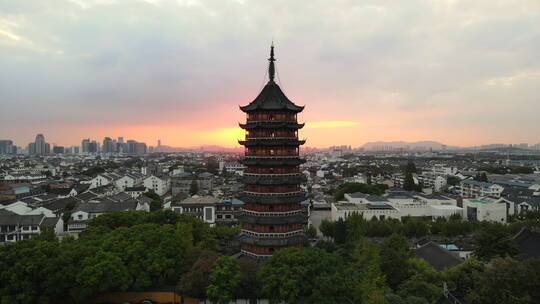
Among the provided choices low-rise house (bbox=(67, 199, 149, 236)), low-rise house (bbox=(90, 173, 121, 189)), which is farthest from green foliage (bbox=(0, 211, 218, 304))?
low-rise house (bbox=(90, 173, 121, 189))

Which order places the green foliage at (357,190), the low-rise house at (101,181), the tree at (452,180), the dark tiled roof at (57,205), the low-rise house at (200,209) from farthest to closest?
the tree at (452,180)
the low-rise house at (101,181)
the green foliage at (357,190)
the dark tiled roof at (57,205)
the low-rise house at (200,209)

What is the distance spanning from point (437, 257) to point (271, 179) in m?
16.2

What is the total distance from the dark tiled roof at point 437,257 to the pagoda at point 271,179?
11290 millimetres

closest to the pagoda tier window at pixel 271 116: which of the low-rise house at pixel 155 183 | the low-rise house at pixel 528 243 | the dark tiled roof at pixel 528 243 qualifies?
the low-rise house at pixel 528 243

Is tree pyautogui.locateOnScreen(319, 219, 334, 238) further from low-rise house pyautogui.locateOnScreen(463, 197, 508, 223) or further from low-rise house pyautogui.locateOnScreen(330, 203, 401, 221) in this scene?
low-rise house pyautogui.locateOnScreen(463, 197, 508, 223)

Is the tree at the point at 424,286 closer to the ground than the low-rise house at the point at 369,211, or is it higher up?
higher up

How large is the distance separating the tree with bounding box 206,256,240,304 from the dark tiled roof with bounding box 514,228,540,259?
2331 cm

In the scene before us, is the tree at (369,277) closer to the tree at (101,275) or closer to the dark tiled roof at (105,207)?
the tree at (101,275)

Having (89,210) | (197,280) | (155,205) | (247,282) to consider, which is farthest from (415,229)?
(89,210)

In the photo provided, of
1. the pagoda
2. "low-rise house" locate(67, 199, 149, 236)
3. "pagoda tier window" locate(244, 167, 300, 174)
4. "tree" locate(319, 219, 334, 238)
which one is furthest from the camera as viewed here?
"low-rise house" locate(67, 199, 149, 236)

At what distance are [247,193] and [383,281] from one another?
39.8 ft

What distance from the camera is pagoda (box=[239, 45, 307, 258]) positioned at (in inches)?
1161

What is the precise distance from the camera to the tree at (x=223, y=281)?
75.2 ft

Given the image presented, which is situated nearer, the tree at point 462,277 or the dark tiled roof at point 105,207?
the tree at point 462,277
